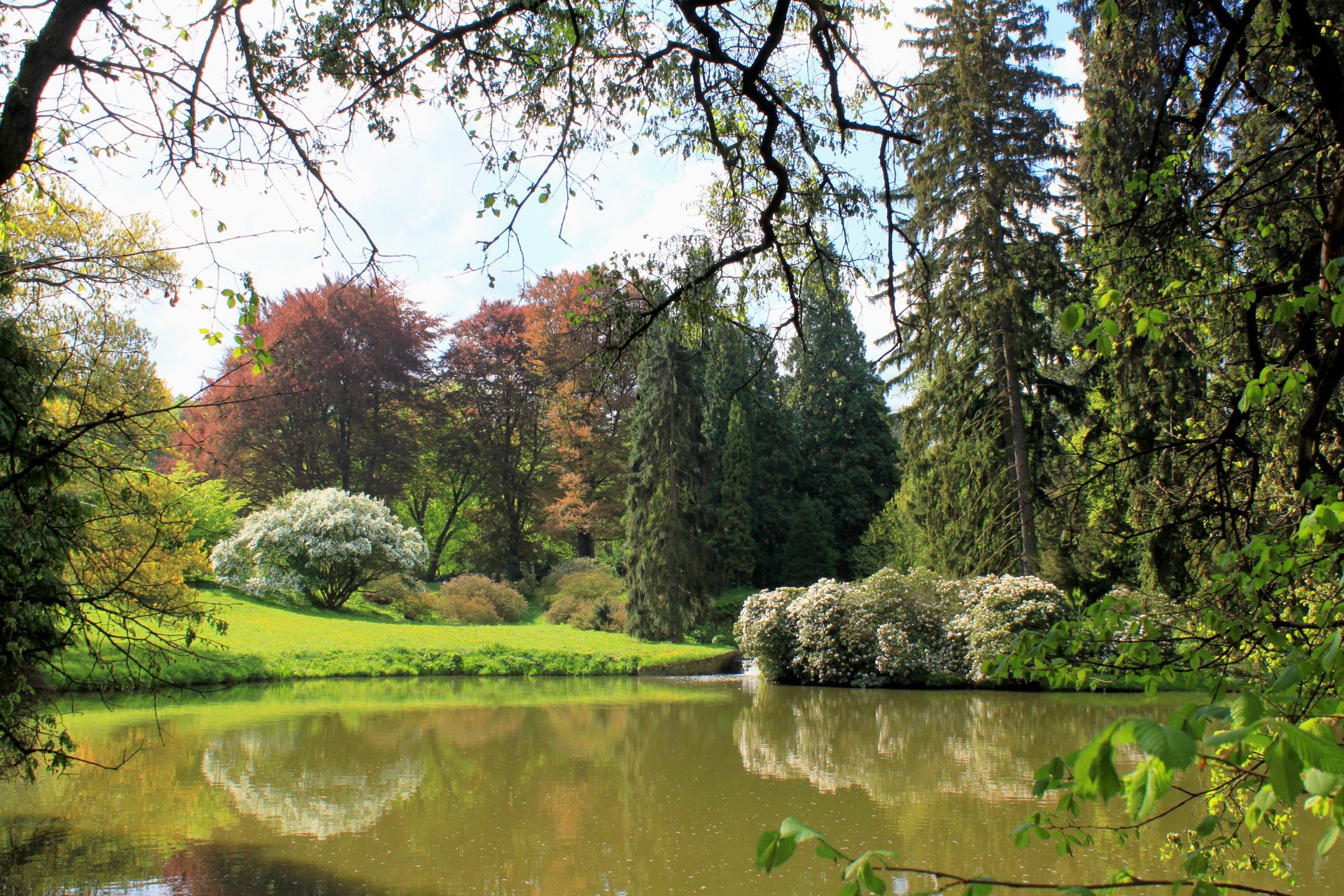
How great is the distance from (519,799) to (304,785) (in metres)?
1.97

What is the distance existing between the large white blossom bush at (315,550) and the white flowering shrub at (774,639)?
34.1ft

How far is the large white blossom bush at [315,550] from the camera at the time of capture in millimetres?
21203

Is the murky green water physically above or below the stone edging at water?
above

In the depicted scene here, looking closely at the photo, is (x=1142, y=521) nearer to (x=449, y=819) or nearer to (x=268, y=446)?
(x=449, y=819)

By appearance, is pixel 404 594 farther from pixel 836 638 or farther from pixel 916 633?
pixel 916 633

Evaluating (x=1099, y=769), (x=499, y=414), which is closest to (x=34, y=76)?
(x=1099, y=769)

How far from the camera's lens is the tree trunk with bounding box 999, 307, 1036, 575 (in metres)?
15.2

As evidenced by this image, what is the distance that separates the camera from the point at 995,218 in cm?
1534

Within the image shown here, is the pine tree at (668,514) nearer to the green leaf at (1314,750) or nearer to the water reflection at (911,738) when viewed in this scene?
the water reflection at (911,738)

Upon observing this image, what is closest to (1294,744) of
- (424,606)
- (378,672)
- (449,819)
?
(449,819)

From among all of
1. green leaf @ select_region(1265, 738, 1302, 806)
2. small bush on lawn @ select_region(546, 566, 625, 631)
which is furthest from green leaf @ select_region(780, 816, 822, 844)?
small bush on lawn @ select_region(546, 566, 625, 631)

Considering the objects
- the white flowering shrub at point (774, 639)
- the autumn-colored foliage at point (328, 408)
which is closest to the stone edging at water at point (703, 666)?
the white flowering shrub at point (774, 639)

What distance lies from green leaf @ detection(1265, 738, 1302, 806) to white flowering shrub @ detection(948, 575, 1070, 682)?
42.6 feet

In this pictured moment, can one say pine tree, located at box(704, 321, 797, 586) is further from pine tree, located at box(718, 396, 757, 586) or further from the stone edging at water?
the stone edging at water
